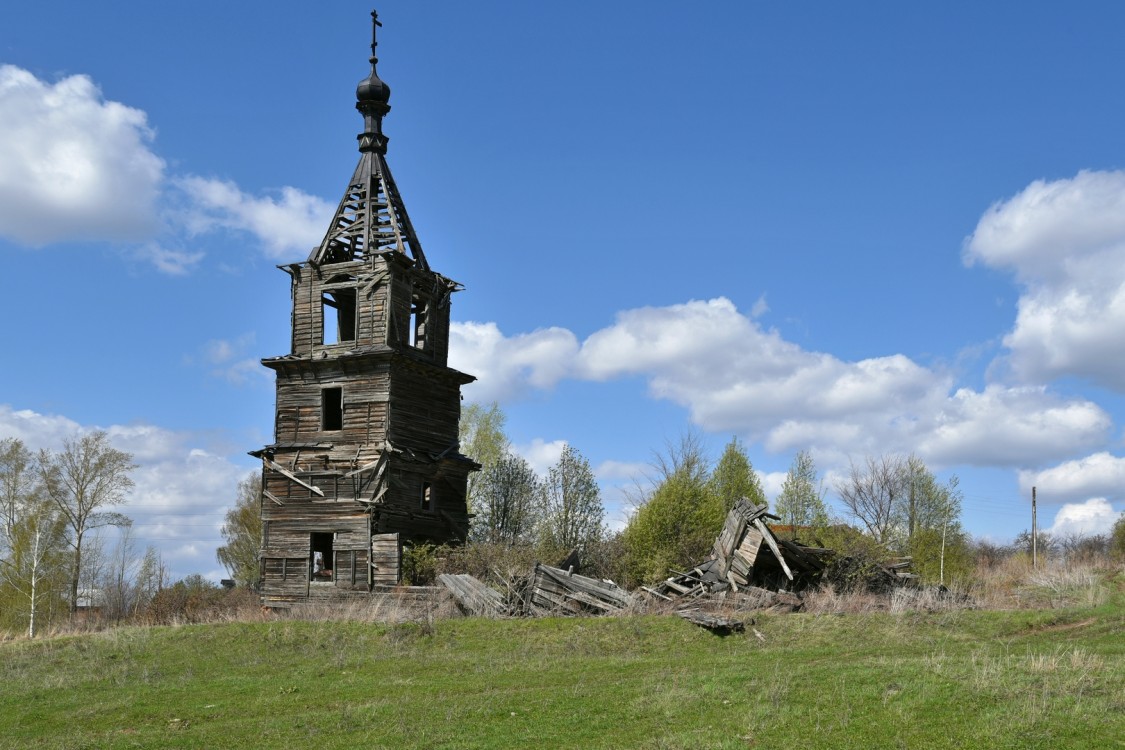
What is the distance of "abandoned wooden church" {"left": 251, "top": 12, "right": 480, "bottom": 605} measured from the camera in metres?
36.2

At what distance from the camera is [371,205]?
135 feet

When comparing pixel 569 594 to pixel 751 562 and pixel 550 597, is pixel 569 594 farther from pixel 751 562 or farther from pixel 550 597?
pixel 751 562

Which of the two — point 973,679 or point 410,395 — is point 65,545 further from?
point 973,679

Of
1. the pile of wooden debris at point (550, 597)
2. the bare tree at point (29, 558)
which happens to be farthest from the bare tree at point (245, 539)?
the pile of wooden debris at point (550, 597)

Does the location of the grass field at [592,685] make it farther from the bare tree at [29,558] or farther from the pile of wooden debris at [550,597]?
the bare tree at [29,558]

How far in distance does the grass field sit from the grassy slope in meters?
0.05

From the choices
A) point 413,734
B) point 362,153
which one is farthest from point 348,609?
point 362,153

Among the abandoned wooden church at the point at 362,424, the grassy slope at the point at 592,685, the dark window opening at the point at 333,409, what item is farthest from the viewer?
the dark window opening at the point at 333,409

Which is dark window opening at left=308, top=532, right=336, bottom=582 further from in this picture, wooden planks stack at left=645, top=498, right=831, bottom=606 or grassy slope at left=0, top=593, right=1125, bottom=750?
wooden planks stack at left=645, top=498, right=831, bottom=606

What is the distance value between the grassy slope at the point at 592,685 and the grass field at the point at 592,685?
0.17 feet

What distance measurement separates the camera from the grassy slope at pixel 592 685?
44.2ft

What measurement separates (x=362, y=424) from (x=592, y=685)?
70.2 feet

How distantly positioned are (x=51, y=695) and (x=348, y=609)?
10404 millimetres

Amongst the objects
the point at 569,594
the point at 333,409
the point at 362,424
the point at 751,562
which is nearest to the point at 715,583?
the point at 751,562
